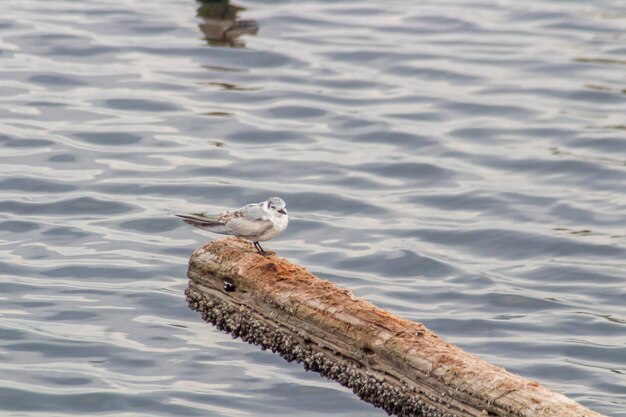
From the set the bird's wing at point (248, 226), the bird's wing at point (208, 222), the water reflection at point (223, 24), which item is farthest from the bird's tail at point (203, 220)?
the water reflection at point (223, 24)

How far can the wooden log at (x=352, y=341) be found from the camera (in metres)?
8.45

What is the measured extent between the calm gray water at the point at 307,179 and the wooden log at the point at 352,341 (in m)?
1.05

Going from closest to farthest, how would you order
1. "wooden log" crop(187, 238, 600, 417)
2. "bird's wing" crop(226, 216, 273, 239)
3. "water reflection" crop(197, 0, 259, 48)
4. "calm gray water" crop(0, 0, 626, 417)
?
1. "wooden log" crop(187, 238, 600, 417)
2. "bird's wing" crop(226, 216, 273, 239)
3. "calm gray water" crop(0, 0, 626, 417)
4. "water reflection" crop(197, 0, 259, 48)

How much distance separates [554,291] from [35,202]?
6.32 m

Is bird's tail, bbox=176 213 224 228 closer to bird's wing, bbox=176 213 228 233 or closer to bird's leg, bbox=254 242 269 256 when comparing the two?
bird's wing, bbox=176 213 228 233

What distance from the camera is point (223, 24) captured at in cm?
2345

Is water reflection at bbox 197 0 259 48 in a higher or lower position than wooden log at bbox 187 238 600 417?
higher

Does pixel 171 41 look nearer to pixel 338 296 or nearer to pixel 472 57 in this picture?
pixel 472 57

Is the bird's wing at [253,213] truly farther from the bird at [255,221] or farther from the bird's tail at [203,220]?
the bird's tail at [203,220]

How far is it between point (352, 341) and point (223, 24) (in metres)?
14.8

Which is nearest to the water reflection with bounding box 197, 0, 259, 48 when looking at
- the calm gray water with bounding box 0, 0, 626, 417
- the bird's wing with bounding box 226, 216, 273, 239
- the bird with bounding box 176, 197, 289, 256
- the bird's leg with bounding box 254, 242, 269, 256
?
the calm gray water with bounding box 0, 0, 626, 417

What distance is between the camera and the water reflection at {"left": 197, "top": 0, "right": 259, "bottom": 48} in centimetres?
2259

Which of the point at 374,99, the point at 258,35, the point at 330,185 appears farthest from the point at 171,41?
the point at 330,185

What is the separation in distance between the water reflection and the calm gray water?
0.08 meters
